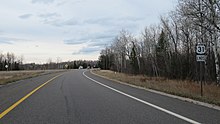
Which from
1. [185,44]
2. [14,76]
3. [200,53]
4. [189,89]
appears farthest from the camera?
[14,76]

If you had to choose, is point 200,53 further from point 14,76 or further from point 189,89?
point 14,76

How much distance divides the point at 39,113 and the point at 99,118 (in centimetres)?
218

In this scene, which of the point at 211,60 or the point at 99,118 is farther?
the point at 211,60

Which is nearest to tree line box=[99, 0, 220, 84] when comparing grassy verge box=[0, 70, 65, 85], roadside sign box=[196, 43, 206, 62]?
roadside sign box=[196, 43, 206, 62]

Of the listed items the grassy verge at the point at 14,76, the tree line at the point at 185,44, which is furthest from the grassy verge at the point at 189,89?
the grassy verge at the point at 14,76

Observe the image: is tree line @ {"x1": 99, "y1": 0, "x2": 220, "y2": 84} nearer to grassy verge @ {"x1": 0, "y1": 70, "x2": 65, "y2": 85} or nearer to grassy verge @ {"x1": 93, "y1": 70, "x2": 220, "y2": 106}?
grassy verge @ {"x1": 93, "y1": 70, "x2": 220, "y2": 106}

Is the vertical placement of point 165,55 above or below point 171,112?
above

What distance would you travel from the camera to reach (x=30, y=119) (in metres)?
7.02

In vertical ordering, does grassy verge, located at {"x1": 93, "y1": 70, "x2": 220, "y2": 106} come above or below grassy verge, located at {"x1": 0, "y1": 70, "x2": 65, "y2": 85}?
above

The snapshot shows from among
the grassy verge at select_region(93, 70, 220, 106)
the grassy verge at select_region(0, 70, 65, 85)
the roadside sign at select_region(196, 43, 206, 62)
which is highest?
the roadside sign at select_region(196, 43, 206, 62)

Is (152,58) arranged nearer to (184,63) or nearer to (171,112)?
(184,63)

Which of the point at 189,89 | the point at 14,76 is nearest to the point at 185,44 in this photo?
the point at 189,89

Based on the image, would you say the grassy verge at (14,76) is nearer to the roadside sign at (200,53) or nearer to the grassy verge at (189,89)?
the grassy verge at (189,89)

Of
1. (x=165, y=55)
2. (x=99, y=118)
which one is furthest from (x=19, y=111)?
(x=165, y=55)
